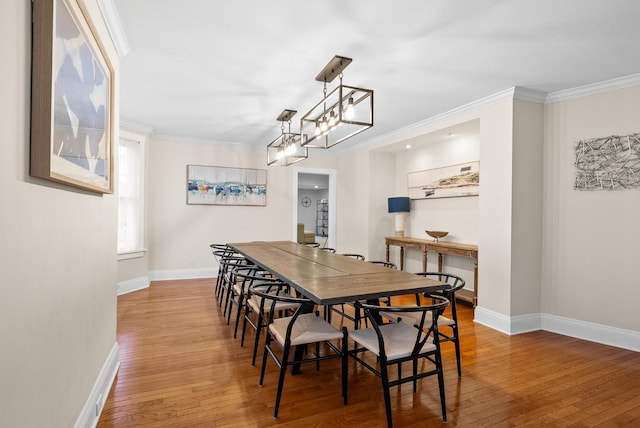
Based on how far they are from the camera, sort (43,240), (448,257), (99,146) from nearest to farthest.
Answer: (43,240)
(99,146)
(448,257)

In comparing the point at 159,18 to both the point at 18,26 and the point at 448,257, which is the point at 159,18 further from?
the point at 448,257

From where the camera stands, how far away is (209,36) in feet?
8.12

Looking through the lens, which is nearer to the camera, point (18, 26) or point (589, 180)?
point (18, 26)

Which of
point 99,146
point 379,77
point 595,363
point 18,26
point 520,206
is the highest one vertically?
point 379,77

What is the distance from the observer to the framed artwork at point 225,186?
596cm

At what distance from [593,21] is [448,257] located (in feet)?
11.3

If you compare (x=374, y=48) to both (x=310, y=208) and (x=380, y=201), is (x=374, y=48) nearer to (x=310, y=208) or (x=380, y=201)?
(x=380, y=201)

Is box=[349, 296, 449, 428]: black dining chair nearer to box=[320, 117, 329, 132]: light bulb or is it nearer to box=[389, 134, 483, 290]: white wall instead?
box=[320, 117, 329, 132]: light bulb

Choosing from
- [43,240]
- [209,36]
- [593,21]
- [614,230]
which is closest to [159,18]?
[209,36]

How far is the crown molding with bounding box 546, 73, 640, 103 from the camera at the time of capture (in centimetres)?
307

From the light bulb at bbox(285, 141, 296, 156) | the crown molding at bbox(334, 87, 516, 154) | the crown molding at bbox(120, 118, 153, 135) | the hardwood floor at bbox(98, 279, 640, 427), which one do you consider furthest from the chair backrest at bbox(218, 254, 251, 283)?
the crown molding at bbox(334, 87, 516, 154)

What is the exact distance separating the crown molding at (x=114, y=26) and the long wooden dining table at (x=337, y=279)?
6.73 feet

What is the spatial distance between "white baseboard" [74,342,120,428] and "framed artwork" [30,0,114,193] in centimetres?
115

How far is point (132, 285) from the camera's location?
16.3 feet
